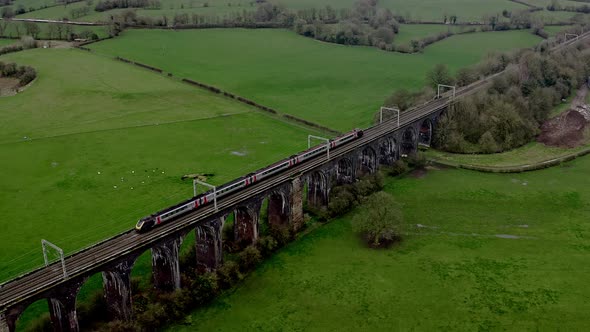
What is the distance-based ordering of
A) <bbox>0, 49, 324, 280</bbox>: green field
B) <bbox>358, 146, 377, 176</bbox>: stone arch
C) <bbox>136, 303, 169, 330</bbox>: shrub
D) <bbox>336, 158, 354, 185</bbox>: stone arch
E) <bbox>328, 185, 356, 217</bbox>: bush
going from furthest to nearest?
<bbox>358, 146, 377, 176</bbox>: stone arch < <bbox>336, 158, 354, 185</bbox>: stone arch < <bbox>328, 185, 356, 217</bbox>: bush < <bbox>0, 49, 324, 280</bbox>: green field < <bbox>136, 303, 169, 330</bbox>: shrub

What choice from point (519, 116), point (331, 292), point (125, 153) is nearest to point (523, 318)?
point (331, 292)

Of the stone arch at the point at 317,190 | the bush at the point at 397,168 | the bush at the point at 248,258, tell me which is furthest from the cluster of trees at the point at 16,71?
the bush at the point at 248,258

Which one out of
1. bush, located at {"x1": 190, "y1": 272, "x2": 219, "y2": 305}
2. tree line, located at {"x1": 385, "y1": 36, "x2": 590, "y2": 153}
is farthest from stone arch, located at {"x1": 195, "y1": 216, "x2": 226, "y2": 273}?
tree line, located at {"x1": 385, "y1": 36, "x2": 590, "y2": 153}

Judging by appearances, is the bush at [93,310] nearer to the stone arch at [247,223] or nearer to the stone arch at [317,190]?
the stone arch at [247,223]

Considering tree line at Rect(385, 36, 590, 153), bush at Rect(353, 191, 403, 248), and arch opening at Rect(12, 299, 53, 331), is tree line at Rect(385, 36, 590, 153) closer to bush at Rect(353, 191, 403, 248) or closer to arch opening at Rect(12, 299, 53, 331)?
bush at Rect(353, 191, 403, 248)

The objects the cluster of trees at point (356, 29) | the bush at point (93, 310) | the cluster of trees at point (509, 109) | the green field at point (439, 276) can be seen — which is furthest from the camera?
the cluster of trees at point (356, 29)

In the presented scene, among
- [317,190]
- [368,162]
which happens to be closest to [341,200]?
[317,190]

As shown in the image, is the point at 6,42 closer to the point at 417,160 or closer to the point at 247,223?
the point at 417,160
